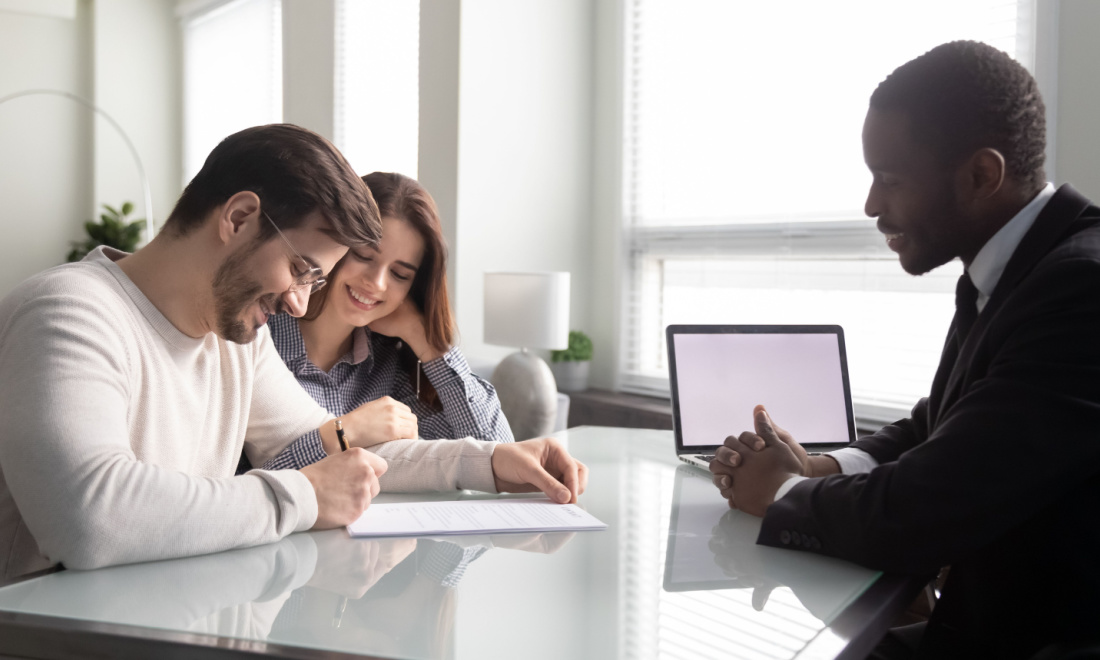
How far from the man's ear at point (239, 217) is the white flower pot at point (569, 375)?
3.04 m

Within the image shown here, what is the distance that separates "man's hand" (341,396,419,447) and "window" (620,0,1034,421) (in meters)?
2.27

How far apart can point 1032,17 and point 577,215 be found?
2282 millimetres

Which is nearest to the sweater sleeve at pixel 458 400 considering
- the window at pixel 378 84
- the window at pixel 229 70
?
the window at pixel 378 84

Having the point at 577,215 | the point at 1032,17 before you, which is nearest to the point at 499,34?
the point at 577,215

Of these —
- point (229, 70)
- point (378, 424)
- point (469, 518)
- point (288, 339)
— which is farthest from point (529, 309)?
point (229, 70)

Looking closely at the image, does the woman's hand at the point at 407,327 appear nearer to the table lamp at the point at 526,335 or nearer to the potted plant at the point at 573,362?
the table lamp at the point at 526,335

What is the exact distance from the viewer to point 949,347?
1368mm

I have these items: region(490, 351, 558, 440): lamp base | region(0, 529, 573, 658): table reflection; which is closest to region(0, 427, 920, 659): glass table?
region(0, 529, 573, 658): table reflection

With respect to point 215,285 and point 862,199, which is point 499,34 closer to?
point 862,199

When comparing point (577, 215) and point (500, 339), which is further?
point (577, 215)

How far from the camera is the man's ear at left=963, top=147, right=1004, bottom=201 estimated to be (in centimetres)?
121

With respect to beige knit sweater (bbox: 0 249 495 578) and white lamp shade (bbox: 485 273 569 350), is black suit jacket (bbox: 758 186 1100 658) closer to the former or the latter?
beige knit sweater (bbox: 0 249 495 578)

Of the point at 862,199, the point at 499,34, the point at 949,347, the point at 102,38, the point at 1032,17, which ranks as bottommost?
the point at 949,347

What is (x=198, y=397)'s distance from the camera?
4.53 ft
